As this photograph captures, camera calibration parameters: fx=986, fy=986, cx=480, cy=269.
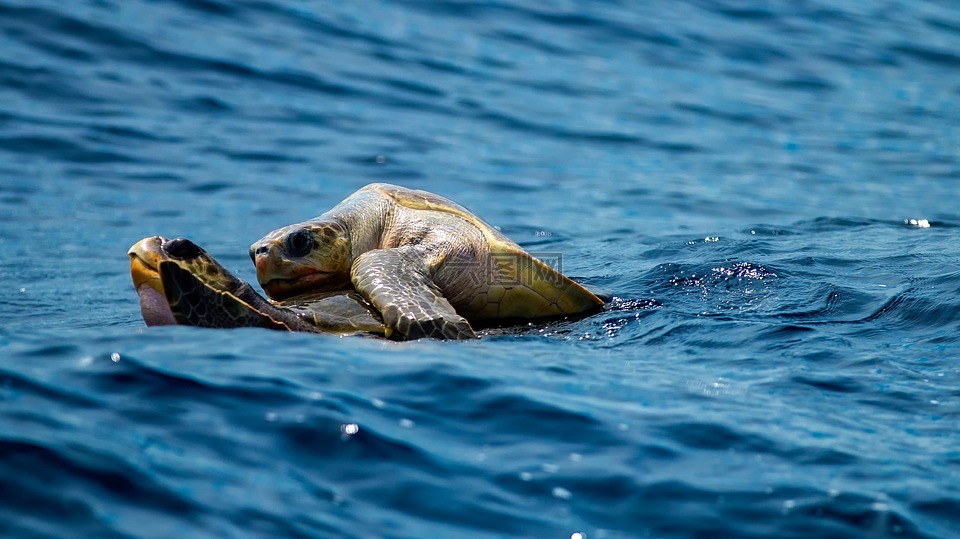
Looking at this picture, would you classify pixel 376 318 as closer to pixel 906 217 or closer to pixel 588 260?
pixel 588 260

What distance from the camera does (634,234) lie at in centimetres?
895

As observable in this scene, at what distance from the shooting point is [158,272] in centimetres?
450

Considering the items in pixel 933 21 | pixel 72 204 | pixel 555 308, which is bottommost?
pixel 72 204

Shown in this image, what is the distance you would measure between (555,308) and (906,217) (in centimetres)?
558

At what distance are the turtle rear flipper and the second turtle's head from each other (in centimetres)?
67

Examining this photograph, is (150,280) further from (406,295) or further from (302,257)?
(406,295)

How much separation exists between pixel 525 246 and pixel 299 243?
11.6 feet

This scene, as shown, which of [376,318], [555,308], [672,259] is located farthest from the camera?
[672,259]

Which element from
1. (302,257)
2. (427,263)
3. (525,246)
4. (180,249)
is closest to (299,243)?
Result: (302,257)

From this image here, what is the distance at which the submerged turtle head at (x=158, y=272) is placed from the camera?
4.57 metres

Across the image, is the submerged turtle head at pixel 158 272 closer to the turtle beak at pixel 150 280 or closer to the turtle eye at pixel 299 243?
the turtle beak at pixel 150 280

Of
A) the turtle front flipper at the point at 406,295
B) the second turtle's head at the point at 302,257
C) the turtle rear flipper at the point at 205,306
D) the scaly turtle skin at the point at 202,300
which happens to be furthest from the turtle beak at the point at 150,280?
the turtle front flipper at the point at 406,295

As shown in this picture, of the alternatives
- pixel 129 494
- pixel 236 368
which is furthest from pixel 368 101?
pixel 129 494

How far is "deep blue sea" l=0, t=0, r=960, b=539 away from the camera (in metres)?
3.20
